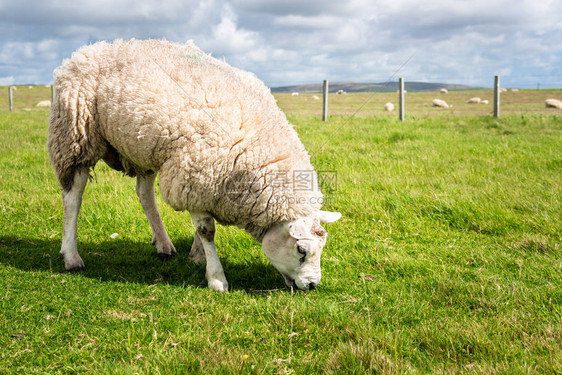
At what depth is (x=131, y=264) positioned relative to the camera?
4555 millimetres

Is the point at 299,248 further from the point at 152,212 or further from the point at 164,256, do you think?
the point at 152,212

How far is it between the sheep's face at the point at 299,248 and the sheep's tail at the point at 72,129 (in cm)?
198

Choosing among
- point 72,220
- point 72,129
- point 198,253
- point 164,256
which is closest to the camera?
point 72,129

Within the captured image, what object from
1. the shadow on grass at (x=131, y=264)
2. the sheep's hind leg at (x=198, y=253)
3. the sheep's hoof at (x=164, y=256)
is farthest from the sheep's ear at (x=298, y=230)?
the sheep's hoof at (x=164, y=256)

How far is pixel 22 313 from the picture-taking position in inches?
130

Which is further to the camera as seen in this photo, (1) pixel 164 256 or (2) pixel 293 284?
(1) pixel 164 256

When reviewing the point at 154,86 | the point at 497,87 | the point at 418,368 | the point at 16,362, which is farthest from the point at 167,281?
the point at 497,87

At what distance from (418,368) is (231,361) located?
44.0 inches

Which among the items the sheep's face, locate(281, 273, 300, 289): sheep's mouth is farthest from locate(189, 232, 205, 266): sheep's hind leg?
locate(281, 273, 300, 289): sheep's mouth

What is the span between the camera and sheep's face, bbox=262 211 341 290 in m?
3.71

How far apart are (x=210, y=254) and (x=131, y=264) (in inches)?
42.1

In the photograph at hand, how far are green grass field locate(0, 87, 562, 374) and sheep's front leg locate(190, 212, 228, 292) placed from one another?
0.17 m

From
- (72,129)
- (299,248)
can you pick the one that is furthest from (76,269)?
(299,248)

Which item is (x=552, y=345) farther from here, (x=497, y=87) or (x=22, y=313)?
(x=497, y=87)
